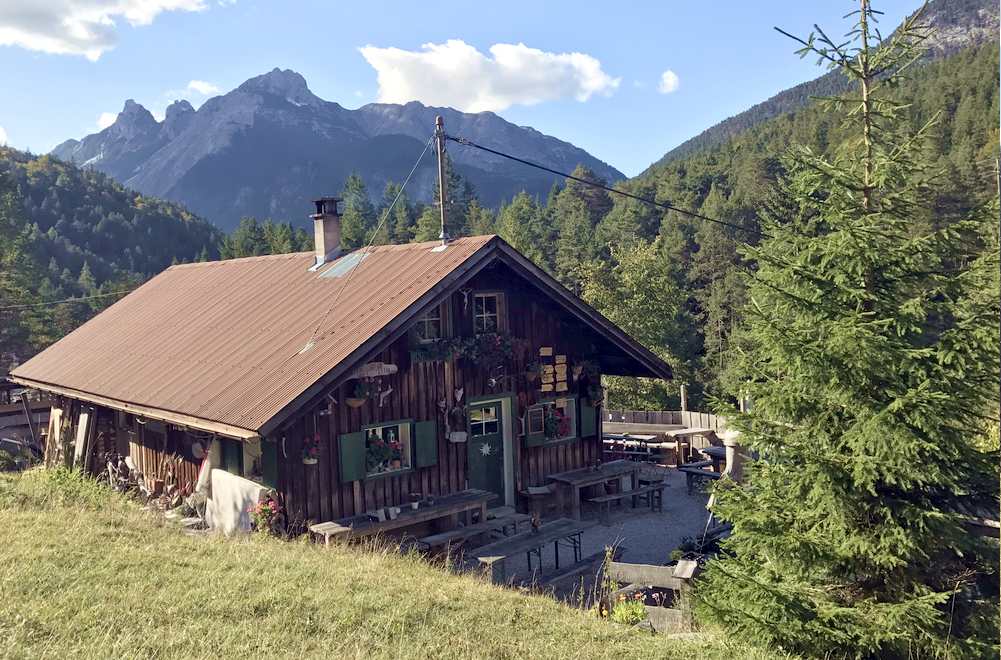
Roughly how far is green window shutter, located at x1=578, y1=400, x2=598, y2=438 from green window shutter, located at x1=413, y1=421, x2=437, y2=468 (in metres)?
4.17

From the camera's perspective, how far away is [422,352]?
14086 millimetres

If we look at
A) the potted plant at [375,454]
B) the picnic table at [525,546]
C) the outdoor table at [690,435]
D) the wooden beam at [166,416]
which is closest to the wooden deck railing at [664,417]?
the outdoor table at [690,435]

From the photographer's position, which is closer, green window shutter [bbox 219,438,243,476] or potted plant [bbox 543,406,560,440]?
green window shutter [bbox 219,438,243,476]

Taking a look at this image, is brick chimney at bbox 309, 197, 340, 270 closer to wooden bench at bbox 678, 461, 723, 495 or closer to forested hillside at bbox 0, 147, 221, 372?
wooden bench at bbox 678, 461, 723, 495

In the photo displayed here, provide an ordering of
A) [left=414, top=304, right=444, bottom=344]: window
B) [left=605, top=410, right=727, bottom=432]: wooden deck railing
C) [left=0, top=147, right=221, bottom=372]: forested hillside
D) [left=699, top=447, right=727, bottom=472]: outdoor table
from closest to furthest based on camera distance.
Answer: [left=414, top=304, right=444, bottom=344]: window, [left=699, top=447, right=727, bottom=472]: outdoor table, [left=605, top=410, right=727, bottom=432]: wooden deck railing, [left=0, top=147, right=221, bottom=372]: forested hillside

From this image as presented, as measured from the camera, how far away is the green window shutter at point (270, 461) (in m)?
12.7

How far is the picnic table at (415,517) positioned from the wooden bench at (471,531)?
12.7 inches

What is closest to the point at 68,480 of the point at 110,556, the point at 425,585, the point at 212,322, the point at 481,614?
the point at 212,322

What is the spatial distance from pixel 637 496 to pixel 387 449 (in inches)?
257

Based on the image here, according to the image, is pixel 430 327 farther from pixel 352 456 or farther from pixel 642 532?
pixel 642 532

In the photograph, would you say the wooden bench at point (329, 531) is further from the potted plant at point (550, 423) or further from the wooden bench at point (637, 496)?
the wooden bench at point (637, 496)

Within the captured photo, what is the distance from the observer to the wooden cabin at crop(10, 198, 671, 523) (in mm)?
12781

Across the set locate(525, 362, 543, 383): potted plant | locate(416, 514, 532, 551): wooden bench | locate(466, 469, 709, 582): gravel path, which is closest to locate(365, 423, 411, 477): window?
locate(416, 514, 532, 551): wooden bench

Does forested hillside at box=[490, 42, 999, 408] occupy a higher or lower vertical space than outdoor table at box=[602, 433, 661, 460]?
higher
